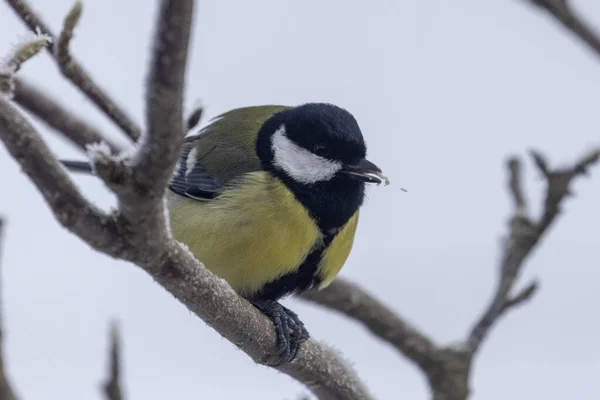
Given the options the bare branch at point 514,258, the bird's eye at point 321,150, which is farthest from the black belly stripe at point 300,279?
the bare branch at point 514,258

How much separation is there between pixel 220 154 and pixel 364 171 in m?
0.51

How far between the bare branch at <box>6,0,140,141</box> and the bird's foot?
773mm

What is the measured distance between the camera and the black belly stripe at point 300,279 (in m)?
2.32

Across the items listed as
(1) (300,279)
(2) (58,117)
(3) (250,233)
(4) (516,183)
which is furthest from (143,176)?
(4) (516,183)

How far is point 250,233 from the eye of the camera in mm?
2201

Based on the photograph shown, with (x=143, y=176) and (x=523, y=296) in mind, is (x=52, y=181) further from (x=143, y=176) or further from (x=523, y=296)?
(x=523, y=296)

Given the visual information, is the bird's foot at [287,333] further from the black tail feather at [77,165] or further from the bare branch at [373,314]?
the black tail feather at [77,165]

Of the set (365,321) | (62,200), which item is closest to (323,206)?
(365,321)

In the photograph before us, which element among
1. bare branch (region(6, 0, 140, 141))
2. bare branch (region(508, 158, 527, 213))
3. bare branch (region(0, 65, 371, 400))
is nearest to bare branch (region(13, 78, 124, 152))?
bare branch (region(6, 0, 140, 141))

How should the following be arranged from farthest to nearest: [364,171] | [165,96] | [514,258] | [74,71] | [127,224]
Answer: [514,258], [364,171], [74,71], [127,224], [165,96]

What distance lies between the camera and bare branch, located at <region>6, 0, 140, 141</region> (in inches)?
66.8

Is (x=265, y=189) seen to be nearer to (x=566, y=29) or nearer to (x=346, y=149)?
(x=346, y=149)

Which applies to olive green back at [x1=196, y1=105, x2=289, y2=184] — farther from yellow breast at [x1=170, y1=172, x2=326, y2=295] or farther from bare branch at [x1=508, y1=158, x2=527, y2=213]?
bare branch at [x1=508, y1=158, x2=527, y2=213]

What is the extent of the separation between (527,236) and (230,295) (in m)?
1.19
